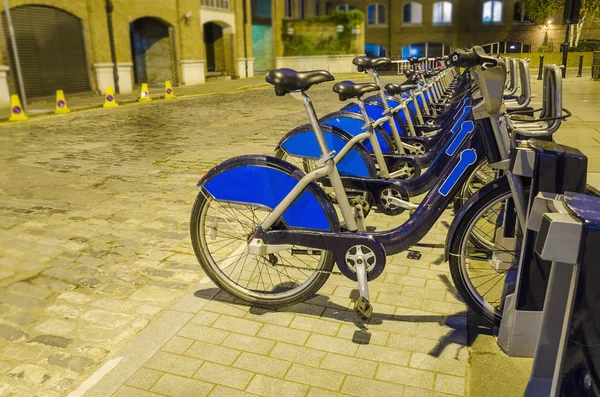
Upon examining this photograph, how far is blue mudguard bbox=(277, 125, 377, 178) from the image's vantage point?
14.8 ft

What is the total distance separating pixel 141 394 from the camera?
2.68m

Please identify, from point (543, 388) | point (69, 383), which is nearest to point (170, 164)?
point (69, 383)

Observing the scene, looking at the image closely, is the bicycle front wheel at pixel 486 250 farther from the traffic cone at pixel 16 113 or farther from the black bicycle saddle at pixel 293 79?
the traffic cone at pixel 16 113

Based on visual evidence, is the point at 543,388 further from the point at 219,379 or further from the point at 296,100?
the point at 296,100

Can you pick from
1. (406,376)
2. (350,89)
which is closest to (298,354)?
(406,376)

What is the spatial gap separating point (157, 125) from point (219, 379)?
1059cm

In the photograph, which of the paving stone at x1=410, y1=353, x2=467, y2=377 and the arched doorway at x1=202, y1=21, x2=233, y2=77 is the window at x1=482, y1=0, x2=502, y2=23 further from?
the paving stone at x1=410, y1=353, x2=467, y2=377

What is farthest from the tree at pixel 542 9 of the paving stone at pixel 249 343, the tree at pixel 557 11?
the paving stone at pixel 249 343

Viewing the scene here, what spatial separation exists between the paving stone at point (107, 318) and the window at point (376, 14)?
4604 centimetres

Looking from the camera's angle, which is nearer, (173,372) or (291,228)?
(173,372)

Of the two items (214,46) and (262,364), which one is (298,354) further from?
(214,46)

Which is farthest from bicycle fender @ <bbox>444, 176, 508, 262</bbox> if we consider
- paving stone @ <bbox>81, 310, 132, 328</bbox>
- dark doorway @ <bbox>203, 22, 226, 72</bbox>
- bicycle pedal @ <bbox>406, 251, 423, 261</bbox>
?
dark doorway @ <bbox>203, 22, 226, 72</bbox>

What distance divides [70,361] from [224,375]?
3.02ft

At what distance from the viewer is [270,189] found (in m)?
3.37
